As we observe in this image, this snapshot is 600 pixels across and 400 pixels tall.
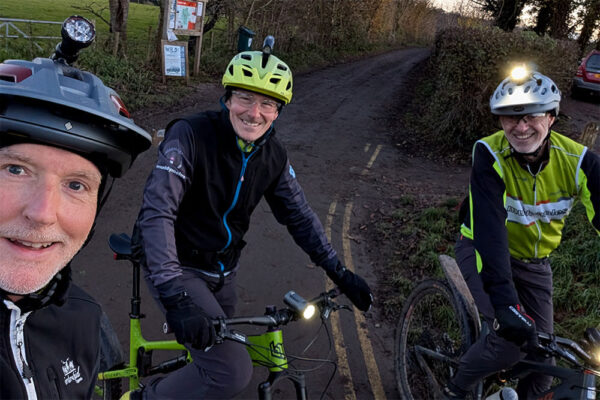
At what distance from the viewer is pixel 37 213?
145cm

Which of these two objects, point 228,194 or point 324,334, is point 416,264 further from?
point 228,194

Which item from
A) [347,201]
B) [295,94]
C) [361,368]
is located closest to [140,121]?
[347,201]

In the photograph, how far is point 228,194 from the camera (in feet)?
9.92

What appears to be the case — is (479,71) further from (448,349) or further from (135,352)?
(135,352)

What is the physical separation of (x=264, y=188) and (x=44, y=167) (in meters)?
1.80

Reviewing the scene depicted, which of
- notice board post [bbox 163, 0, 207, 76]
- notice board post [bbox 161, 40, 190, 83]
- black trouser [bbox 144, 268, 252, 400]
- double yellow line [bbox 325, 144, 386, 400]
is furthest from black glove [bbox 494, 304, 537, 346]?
notice board post [bbox 163, 0, 207, 76]

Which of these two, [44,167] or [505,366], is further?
[505,366]

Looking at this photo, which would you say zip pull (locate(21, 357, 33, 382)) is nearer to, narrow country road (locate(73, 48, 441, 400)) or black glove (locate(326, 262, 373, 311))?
black glove (locate(326, 262, 373, 311))

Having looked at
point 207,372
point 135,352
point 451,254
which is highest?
point 207,372

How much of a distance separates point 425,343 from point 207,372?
2258 mm

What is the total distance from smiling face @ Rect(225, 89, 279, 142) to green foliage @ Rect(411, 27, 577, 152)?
9.22 m

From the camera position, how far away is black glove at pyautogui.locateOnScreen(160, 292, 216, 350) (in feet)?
7.45

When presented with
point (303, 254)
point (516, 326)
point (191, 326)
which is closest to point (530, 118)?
point (516, 326)

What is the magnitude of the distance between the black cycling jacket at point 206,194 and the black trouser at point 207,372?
0.81 ft
